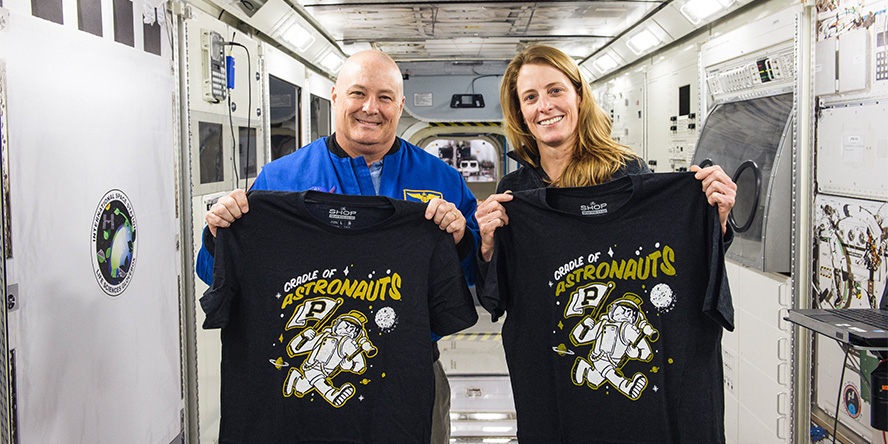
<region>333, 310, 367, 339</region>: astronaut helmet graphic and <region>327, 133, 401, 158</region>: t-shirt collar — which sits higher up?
<region>327, 133, 401, 158</region>: t-shirt collar

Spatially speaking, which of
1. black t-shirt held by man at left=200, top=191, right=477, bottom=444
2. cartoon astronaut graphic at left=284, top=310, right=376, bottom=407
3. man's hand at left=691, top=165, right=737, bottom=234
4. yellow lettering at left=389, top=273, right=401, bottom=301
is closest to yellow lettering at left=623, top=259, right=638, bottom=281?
man's hand at left=691, top=165, right=737, bottom=234

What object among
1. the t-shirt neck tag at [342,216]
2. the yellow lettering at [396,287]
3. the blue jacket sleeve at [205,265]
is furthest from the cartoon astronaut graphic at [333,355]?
the blue jacket sleeve at [205,265]

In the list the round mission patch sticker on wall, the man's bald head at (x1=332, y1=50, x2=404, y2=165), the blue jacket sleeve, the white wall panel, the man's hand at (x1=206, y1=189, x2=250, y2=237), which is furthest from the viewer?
the round mission patch sticker on wall

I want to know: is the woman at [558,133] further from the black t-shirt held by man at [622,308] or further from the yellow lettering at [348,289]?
the yellow lettering at [348,289]

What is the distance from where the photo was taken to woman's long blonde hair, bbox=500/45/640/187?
229 centimetres

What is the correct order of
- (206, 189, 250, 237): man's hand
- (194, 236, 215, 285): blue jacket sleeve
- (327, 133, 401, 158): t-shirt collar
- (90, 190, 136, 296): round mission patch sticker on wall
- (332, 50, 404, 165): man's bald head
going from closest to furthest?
(206, 189, 250, 237): man's hand → (194, 236, 215, 285): blue jacket sleeve → (332, 50, 404, 165): man's bald head → (327, 133, 401, 158): t-shirt collar → (90, 190, 136, 296): round mission patch sticker on wall

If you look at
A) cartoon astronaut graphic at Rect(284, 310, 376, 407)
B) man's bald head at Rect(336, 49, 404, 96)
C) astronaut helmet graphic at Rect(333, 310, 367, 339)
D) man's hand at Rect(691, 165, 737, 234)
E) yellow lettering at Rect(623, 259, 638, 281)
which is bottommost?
cartoon astronaut graphic at Rect(284, 310, 376, 407)

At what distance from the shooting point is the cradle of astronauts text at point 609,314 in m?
2.04

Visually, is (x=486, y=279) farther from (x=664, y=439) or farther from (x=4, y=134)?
(x=4, y=134)

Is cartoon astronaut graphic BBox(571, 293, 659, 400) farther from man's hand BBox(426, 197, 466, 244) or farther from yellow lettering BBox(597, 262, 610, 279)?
man's hand BBox(426, 197, 466, 244)

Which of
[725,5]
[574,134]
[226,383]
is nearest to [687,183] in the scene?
[574,134]

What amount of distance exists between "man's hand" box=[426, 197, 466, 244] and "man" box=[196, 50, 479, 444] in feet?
0.82

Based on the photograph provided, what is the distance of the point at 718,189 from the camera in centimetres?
197

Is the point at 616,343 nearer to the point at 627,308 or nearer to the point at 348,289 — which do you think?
the point at 627,308
